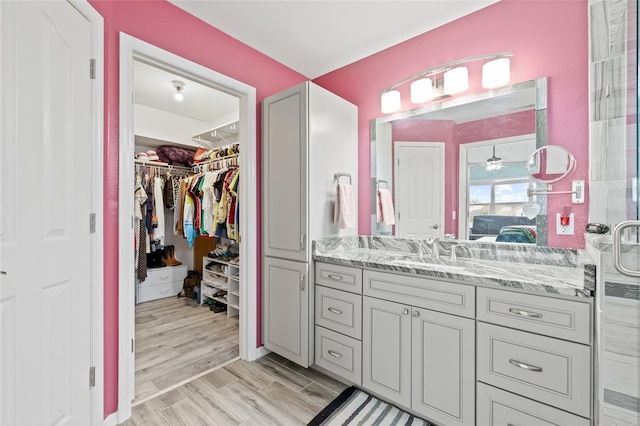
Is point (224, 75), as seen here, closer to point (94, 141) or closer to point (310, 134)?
point (310, 134)

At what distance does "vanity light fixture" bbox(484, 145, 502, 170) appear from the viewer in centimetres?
185

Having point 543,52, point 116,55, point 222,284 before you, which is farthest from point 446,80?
point 222,284

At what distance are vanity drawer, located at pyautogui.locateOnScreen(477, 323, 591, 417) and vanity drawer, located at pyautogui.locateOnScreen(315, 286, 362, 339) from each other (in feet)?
2.34

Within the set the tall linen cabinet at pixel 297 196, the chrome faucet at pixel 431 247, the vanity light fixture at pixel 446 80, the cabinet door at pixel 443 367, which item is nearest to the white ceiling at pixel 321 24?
the vanity light fixture at pixel 446 80

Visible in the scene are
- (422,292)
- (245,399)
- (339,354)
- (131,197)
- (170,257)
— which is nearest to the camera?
(422,292)

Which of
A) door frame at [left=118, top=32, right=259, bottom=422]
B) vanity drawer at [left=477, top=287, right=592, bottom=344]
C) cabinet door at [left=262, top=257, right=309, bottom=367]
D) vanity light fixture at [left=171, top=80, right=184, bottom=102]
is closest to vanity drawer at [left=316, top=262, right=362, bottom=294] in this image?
cabinet door at [left=262, top=257, right=309, bottom=367]

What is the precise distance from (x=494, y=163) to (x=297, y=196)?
1361 millimetres

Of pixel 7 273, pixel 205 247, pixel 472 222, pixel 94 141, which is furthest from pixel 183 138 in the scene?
pixel 472 222

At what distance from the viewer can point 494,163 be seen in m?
1.87

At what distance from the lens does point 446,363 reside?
1.47 meters

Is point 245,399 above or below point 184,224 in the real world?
below

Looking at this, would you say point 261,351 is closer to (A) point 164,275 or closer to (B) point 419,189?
(B) point 419,189

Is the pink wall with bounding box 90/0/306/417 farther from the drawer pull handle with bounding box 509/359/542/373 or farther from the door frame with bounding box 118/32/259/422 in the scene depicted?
the drawer pull handle with bounding box 509/359/542/373

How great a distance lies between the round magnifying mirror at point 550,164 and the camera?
1.61 m
